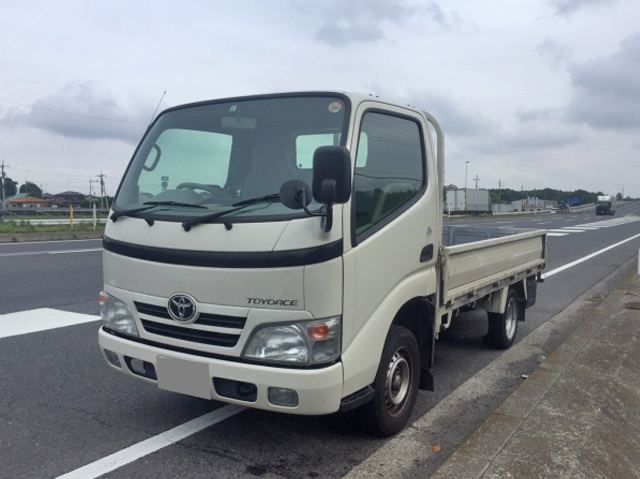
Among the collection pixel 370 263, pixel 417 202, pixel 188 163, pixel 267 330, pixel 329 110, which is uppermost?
pixel 329 110

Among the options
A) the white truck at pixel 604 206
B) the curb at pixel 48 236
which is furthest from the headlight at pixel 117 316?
the white truck at pixel 604 206

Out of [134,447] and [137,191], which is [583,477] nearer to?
[134,447]

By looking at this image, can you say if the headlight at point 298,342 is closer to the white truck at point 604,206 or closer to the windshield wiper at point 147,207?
the windshield wiper at point 147,207

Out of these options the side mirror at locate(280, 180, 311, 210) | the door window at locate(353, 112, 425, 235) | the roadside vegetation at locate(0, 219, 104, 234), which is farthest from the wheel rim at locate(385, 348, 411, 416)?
the roadside vegetation at locate(0, 219, 104, 234)

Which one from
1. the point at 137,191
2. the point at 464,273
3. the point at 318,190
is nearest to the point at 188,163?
the point at 137,191

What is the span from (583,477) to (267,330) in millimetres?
1904

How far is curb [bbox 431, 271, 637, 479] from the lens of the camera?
3.38 metres

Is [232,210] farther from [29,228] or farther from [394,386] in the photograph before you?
[29,228]

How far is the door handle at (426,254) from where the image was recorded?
Result: 13.8 feet

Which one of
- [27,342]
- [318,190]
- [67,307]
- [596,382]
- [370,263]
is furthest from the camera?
[67,307]

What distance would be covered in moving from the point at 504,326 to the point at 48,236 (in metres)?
17.7

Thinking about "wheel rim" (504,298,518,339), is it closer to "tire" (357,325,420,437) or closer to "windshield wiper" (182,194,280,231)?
"tire" (357,325,420,437)

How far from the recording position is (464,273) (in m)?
4.97

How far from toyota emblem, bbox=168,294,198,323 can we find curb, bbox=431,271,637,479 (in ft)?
5.24
